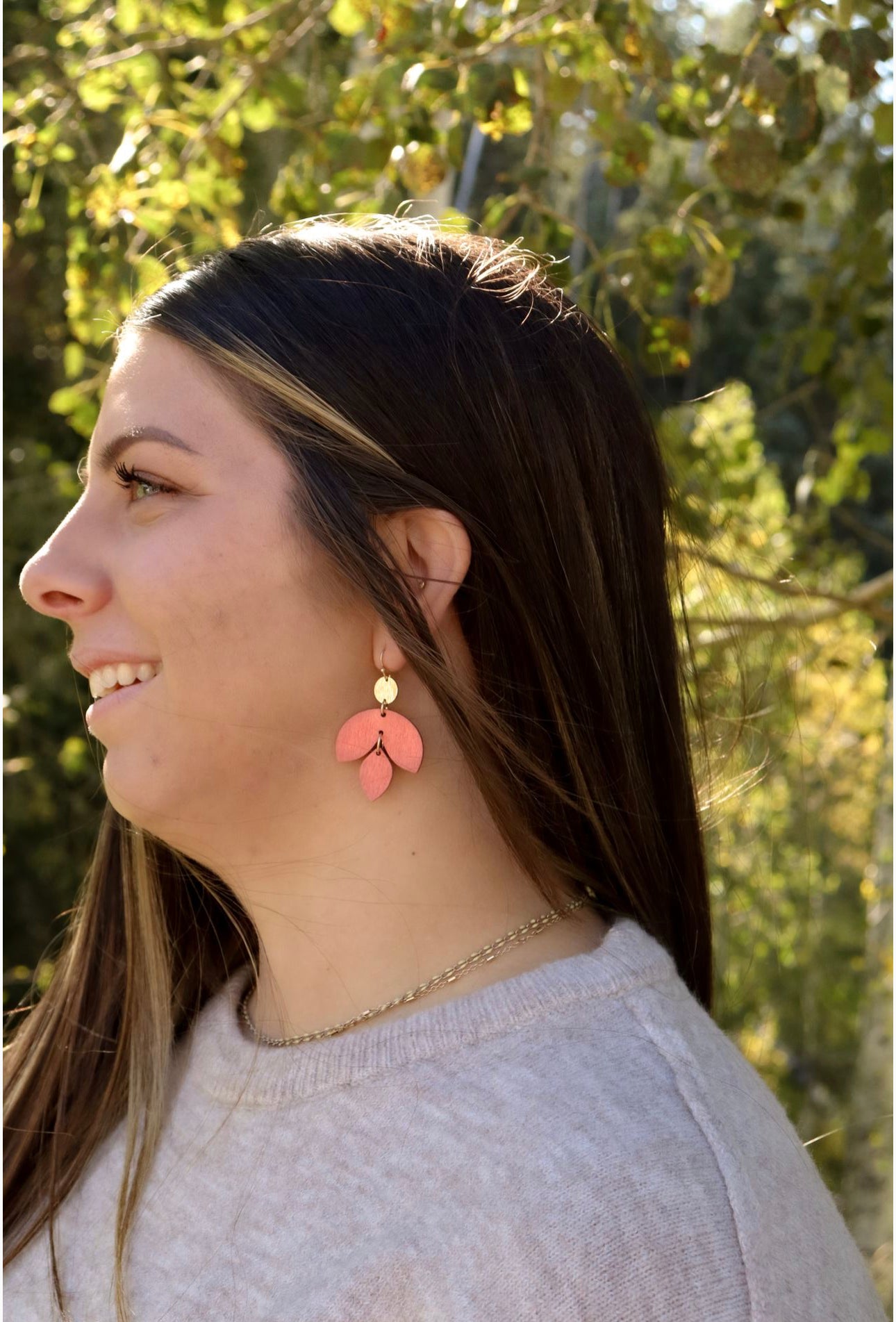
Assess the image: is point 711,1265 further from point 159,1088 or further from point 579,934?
point 159,1088

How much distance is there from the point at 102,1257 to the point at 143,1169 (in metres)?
0.10

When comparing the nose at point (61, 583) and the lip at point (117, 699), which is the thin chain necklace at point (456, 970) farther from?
the nose at point (61, 583)

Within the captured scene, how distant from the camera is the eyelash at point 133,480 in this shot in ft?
4.60

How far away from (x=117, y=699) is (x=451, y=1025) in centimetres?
51

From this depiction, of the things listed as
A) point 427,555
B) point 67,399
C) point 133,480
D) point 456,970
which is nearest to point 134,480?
point 133,480

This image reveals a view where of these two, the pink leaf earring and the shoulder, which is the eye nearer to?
the pink leaf earring

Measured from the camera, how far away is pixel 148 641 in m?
1.38

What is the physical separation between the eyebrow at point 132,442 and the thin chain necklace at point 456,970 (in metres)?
0.63

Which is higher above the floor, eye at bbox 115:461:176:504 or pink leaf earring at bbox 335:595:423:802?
eye at bbox 115:461:176:504

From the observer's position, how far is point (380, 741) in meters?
1.40

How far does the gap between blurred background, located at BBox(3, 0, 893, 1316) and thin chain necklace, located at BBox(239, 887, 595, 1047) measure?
0.44m

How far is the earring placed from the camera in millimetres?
1392

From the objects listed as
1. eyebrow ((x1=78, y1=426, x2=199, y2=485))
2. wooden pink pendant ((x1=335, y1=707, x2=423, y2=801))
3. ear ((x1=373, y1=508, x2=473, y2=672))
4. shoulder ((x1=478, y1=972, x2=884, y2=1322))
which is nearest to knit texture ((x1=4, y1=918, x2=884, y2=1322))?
shoulder ((x1=478, y1=972, x2=884, y2=1322))

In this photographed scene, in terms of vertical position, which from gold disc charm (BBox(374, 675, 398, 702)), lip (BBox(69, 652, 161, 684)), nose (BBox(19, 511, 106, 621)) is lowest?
gold disc charm (BBox(374, 675, 398, 702))
